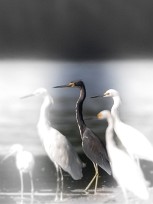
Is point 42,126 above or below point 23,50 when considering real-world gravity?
below

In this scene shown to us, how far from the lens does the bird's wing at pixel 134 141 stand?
439 cm

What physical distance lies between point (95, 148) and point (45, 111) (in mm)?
256

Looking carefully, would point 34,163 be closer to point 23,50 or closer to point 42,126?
point 42,126

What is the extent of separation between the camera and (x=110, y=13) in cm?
441

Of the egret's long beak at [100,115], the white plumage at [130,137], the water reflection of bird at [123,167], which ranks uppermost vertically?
the egret's long beak at [100,115]

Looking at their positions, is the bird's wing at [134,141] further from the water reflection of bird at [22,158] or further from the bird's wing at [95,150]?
the water reflection of bird at [22,158]

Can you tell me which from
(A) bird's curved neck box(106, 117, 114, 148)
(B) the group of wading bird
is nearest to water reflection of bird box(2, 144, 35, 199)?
(B) the group of wading bird

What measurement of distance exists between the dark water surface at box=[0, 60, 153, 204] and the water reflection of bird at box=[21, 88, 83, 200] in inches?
0.8

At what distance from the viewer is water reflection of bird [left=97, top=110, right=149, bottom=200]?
4.36 m

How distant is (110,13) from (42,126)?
0.54 metres

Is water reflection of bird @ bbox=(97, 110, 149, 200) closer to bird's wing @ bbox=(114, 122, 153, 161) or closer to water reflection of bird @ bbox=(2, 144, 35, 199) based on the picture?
bird's wing @ bbox=(114, 122, 153, 161)

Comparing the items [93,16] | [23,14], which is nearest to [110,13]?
[93,16]

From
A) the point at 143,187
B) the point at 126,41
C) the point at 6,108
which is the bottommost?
the point at 143,187

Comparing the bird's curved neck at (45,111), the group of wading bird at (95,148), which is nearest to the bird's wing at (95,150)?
the group of wading bird at (95,148)
